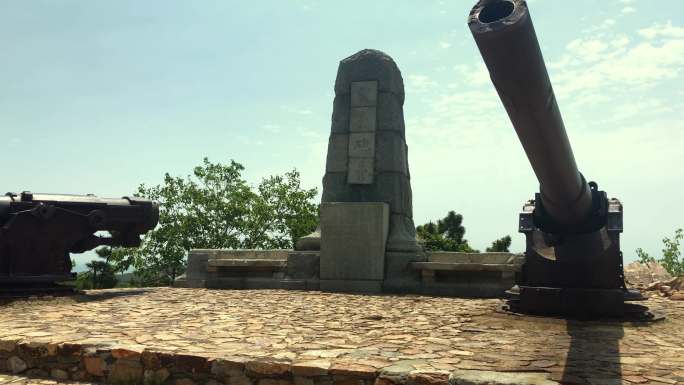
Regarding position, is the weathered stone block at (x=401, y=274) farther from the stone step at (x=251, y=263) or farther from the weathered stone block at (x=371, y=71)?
the weathered stone block at (x=371, y=71)

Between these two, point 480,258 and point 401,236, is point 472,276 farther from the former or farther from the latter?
point 401,236

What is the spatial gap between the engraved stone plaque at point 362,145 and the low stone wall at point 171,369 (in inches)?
251

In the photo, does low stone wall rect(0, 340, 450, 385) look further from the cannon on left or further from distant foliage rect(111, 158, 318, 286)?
distant foliage rect(111, 158, 318, 286)

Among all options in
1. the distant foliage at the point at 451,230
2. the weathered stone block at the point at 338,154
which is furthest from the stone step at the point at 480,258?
the distant foliage at the point at 451,230

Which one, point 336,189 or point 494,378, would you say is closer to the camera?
point 494,378

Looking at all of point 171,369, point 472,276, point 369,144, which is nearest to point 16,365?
point 171,369

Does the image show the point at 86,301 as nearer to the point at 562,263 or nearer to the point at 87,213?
the point at 87,213

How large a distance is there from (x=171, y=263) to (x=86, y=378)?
2072cm

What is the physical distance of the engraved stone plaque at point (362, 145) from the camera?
9.90 metres

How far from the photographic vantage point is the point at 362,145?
9.95 metres

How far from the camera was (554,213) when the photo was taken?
5.47 meters

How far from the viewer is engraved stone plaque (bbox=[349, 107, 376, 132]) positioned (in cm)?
997

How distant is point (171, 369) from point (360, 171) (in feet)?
20.8

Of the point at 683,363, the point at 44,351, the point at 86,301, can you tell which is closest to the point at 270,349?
the point at 44,351
